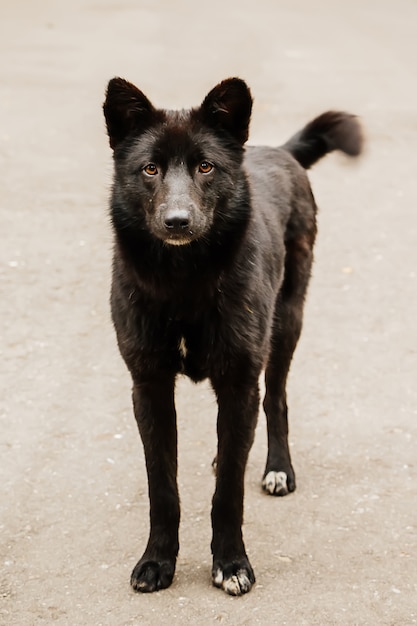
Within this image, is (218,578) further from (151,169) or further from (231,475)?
(151,169)

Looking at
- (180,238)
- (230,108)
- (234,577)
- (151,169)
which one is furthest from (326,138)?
(234,577)

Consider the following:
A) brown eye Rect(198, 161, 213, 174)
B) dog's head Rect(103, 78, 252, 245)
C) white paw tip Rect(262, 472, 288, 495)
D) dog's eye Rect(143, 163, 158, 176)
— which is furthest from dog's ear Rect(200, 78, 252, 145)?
white paw tip Rect(262, 472, 288, 495)

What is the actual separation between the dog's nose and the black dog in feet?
0.31

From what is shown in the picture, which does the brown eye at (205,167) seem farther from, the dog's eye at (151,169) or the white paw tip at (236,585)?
the white paw tip at (236,585)

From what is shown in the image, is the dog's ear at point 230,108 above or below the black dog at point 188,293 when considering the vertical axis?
above

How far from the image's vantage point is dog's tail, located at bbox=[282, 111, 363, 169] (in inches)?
198

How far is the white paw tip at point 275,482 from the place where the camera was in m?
4.57

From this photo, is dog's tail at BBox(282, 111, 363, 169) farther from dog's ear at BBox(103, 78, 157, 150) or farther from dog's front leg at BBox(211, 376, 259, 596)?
dog's front leg at BBox(211, 376, 259, 596)

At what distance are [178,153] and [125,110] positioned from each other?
28cm

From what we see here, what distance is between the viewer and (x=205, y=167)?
3.67 m

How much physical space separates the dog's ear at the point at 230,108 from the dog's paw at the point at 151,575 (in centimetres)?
162

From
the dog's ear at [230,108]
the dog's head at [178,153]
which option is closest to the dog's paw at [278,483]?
the dog's head at [178,153]

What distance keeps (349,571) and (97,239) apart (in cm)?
408

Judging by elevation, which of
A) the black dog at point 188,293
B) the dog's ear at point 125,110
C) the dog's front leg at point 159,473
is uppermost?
the dog's ear at point 125,110
